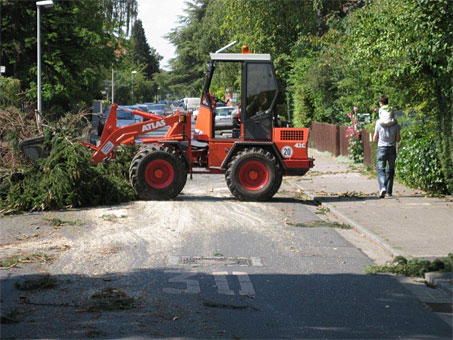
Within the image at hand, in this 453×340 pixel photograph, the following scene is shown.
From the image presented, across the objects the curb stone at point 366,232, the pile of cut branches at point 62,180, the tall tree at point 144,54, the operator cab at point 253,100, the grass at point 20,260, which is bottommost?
the grass at point 20,260

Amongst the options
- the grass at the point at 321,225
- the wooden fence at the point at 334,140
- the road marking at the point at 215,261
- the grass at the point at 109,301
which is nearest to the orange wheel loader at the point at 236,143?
the grass at the point at 321,225

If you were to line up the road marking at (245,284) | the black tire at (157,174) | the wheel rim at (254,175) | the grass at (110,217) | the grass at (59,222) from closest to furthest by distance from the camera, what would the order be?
the road marking at (245,284) → the grass at (59,222) → the grass at (110,217) → the black tire at (157,174) → the wheel rim at (254,175)

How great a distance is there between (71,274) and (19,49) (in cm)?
2905

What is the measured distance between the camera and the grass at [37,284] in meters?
7.61

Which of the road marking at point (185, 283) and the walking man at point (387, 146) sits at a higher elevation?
the walking man at point (387, 146)

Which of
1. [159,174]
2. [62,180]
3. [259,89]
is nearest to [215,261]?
[62,180]

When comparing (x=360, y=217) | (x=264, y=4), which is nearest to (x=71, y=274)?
(x=360, y=217)

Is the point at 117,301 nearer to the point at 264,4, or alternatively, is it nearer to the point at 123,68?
the point at 264,4

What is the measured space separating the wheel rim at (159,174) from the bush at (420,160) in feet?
16.9

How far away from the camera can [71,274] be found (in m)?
8.30

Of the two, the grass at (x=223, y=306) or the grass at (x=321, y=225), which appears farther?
the grass at (x=321, y=225)

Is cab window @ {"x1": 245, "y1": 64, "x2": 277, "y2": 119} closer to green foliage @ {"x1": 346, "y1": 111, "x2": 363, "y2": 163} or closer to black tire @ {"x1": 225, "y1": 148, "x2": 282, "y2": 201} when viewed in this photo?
black tire @ {"x1": 225, "y1": 148, "x2": 282, "y2": 201}

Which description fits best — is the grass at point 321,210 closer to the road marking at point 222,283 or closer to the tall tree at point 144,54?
the road marking at point 222,283

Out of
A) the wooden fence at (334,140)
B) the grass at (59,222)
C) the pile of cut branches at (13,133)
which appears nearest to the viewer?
the grass at (59,222)
